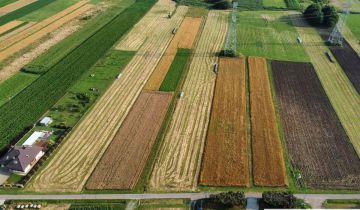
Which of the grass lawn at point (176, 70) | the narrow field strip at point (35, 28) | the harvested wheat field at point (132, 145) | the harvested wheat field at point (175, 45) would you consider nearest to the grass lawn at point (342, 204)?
the harvested wheat field at point (132, 145)

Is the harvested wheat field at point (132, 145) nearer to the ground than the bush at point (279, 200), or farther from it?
nearer to the ground

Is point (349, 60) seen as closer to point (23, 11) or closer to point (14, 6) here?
point (23, 11)

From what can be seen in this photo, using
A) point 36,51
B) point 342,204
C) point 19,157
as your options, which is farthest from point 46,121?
point 342,204

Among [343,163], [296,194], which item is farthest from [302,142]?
[296,194]

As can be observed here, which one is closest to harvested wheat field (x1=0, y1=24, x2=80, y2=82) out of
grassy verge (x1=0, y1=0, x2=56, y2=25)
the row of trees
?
grassy verge (x1=0, y1=0, x2=56, y2=25)

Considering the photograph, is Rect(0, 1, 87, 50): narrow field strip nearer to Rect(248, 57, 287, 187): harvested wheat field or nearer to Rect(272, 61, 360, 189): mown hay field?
Rect(248, 57, 287, 187): harvested wheat field

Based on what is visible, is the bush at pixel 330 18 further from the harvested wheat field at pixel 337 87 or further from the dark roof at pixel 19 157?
the dark roof at pixel 19 157
